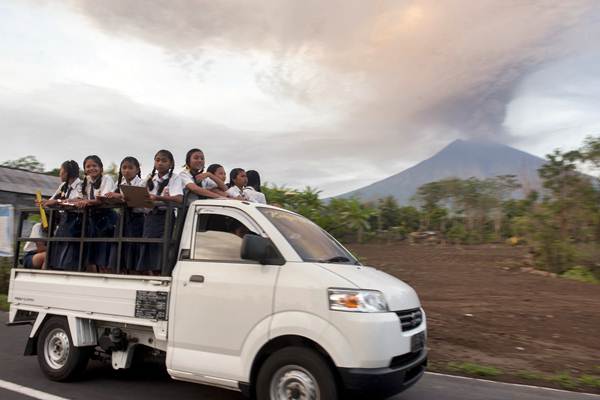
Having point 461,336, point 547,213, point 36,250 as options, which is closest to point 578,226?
point 547,213

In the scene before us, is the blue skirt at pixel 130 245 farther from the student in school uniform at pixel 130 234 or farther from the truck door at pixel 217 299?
the truck door at pixel 217 299

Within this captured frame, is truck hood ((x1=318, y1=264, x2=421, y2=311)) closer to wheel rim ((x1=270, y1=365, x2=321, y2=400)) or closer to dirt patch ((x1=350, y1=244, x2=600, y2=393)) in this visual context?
wheel rim ((x1=270, y1=365, x2=321, y2=400))

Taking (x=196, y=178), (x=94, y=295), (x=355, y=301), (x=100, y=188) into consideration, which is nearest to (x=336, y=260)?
(x=355, y=301)

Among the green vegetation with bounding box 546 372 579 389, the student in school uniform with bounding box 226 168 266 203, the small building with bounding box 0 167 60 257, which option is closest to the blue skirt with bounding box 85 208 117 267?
the student in school uniform with bounding box 226 168 266 203

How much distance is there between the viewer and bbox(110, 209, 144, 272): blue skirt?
533 centimetres

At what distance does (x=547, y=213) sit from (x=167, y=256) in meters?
12.3

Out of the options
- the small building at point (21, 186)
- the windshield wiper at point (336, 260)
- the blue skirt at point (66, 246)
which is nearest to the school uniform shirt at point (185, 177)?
the blue skirt at point (66, 246)

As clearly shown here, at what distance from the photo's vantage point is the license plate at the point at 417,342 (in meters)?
4.22

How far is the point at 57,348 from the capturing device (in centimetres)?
579

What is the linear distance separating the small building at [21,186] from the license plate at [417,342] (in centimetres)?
2238

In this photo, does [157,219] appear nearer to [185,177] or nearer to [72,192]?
[185,177]

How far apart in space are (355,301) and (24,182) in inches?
1047

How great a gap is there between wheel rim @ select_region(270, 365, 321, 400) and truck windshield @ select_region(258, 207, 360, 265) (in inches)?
36.7

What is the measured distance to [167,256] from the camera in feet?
16.0
